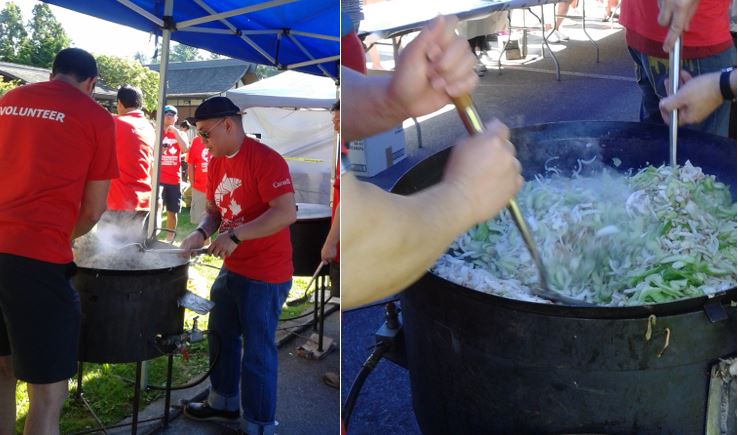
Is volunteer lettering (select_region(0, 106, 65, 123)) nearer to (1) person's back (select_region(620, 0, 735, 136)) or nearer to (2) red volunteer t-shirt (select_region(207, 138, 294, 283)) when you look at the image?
(2) red volunteer t-shirt (select_region(207, 138, 294, 283))

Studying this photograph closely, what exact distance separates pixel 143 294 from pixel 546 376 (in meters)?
1.54

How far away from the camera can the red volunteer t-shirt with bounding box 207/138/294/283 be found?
2428mm

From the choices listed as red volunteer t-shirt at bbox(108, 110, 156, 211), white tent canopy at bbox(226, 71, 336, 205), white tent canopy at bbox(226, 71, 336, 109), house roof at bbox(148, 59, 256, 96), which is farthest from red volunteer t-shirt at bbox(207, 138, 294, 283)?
white tent canopy at bbox(226, 71, 336, 109)

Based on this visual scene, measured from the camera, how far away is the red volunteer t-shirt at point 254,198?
95.6 inches

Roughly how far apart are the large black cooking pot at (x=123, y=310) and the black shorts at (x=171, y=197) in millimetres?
4054

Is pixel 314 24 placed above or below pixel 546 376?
above

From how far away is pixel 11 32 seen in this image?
211cm

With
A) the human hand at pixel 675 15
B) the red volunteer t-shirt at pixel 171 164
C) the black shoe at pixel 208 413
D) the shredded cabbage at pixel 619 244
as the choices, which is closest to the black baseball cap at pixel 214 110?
the shredded cabbage at pixel 619 244

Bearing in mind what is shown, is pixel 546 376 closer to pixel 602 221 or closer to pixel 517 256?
pixel 517 256

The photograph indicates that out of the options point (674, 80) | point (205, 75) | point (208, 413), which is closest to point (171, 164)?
point (205, 75)

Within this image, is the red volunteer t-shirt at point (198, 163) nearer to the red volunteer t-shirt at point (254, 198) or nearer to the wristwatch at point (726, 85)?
the red volunteer t-shirt at point (254, 198)

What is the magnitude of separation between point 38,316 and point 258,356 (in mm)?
854

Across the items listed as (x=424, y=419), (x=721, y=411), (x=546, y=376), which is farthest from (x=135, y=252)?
(x=721, y=411)

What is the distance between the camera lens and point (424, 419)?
65.9 inches
